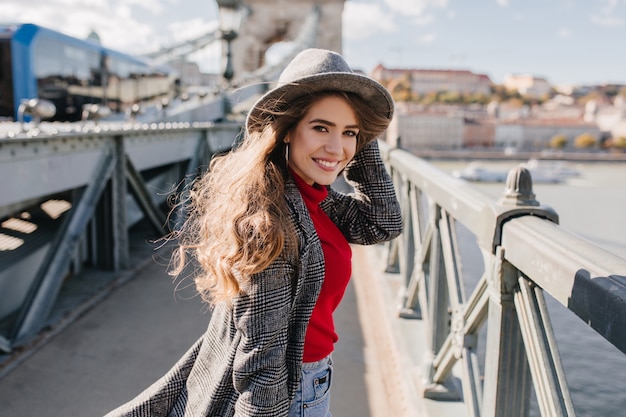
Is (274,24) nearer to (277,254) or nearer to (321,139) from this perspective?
(321,139)

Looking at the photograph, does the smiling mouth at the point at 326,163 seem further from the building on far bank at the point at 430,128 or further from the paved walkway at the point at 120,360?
the building on far bank at the point at 430,128

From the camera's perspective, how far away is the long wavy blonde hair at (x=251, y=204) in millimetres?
1045

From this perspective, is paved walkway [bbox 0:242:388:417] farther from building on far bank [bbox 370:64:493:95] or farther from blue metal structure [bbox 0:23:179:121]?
building on far bank [bbox 370:64:493:95]

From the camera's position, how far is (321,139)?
1241 millimetres

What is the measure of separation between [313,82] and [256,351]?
1.71ft

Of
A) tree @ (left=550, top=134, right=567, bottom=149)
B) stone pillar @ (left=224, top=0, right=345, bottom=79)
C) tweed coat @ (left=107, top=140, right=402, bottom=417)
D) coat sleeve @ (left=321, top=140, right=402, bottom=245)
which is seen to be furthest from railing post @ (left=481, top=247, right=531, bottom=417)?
tree @ (left=550, top=134, right=567, bottom=149)

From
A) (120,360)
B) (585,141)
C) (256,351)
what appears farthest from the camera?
(585,141)

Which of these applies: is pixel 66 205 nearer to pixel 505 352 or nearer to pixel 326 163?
pixel 326 163

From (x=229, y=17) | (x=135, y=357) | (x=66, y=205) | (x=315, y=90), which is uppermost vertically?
(x=229, y=17)

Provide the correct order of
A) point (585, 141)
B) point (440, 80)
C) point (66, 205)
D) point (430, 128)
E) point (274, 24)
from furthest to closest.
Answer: point (440, 80)
point (430, 128)
point (585, 141)
point (274, 24)
point (66, 205)

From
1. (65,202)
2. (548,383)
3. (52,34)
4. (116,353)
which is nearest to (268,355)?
(548,383)

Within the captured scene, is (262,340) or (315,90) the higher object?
(315,90)

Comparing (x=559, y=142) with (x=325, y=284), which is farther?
(x=559, y=142)

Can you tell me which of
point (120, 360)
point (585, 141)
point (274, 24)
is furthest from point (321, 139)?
point (585, 141)
